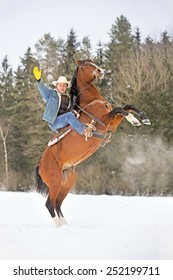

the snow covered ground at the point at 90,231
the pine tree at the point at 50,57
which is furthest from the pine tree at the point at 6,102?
the snow covered ground at the point at 90,231

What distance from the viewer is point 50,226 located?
2582 millimetres

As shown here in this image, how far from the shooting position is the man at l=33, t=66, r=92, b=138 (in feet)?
7.69

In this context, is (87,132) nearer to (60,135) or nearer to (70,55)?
(60,135)

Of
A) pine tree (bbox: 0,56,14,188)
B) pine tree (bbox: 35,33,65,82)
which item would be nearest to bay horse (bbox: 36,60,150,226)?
pine tree (bbox: 35,33,65,82)

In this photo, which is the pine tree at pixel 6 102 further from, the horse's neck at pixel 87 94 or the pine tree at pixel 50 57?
the horse's neck at pixel 87 94

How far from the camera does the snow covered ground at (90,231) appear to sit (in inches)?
82.0

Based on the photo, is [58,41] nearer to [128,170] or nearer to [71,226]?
[71,226]

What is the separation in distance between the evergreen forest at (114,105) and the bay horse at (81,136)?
19 centimetres

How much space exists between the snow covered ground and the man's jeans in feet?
1.69

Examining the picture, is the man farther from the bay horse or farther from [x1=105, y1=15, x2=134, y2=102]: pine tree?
[x1=105, y1=15, x2=134, y2=102]: pine tree

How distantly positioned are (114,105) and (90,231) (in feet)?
2.33

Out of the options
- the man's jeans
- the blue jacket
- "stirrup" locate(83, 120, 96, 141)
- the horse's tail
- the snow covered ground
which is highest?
the blue jacket

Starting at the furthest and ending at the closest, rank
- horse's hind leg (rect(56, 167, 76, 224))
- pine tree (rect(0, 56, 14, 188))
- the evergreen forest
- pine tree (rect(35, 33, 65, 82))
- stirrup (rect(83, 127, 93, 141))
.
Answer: pine tree (rect(0, 56, 14, 188)), pine tree (rect(35, 33, 65, 82)), the evergreen forest, horse's hind leg (rect(56, 167, 76, 224)), stirrup (rect(83, 127, 93, 141))

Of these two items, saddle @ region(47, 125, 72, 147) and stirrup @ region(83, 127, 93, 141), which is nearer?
stirrup @ region(83, 127, 93, 141)
